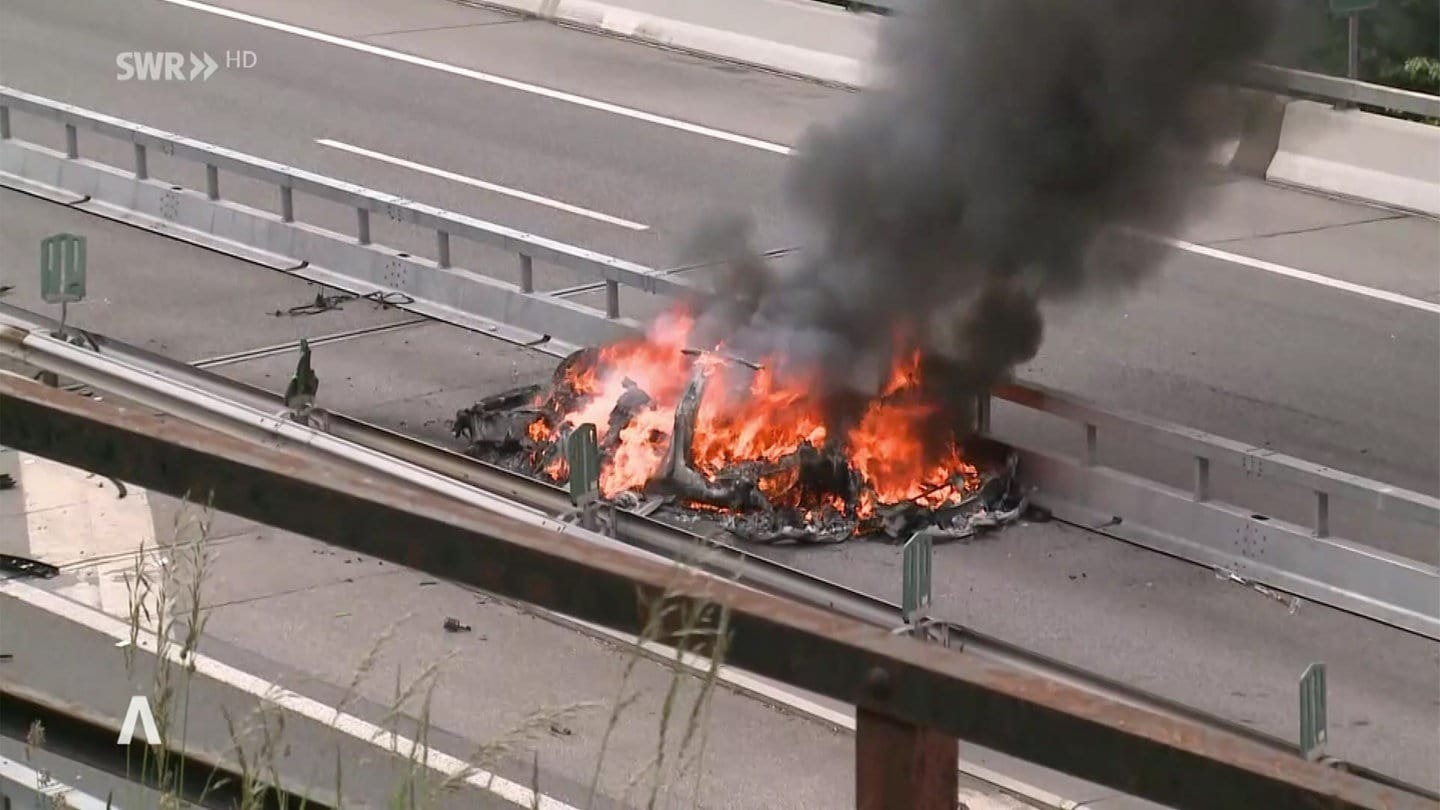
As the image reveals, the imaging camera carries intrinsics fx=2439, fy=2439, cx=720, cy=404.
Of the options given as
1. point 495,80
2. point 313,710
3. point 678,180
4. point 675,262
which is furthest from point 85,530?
point 495,80

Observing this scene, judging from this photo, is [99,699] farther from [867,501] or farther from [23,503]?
[867,501]

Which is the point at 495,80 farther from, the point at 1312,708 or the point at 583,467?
the point at 1312,708

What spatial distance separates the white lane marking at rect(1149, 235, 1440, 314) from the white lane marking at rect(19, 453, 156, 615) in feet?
22.2

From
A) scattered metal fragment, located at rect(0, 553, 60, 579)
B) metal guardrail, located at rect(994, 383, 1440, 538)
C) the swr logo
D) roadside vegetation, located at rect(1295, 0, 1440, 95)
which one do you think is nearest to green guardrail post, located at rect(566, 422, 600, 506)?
scattered metal fragment, located at rect(0, 553, 60, 579)

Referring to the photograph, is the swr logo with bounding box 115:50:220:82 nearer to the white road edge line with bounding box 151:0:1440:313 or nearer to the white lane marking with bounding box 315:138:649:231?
the white road edge line with bounding box 151:0:1440:313

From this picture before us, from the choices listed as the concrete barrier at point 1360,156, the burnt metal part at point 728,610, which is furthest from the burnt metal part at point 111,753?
the concrete barrier at point 1360,156

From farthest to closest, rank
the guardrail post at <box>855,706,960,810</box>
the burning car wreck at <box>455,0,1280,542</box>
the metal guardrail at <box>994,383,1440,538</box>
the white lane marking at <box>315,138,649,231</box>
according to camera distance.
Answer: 1. the white lane marking at <box>315,138,649,231</box>
2. the burning car wreck at <box>455,0,1280,542</box>
3. the metal guardrail at <box>994,383,1440,538</box>
4. the guardrail post at <box>855,706,960,810</box>

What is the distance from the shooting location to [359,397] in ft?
36.3

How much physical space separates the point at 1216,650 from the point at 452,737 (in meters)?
4.25

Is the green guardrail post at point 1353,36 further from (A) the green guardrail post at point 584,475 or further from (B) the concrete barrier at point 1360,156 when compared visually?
(A) the green guardrail post at point 584,475

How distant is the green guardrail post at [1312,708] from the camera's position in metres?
6.79

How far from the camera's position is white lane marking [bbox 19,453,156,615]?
21.3ft

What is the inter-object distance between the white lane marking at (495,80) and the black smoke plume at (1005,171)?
17.1ft

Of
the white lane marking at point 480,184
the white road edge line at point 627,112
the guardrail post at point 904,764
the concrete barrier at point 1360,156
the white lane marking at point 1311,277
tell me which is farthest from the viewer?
the concrete barrier at point 1360,156
